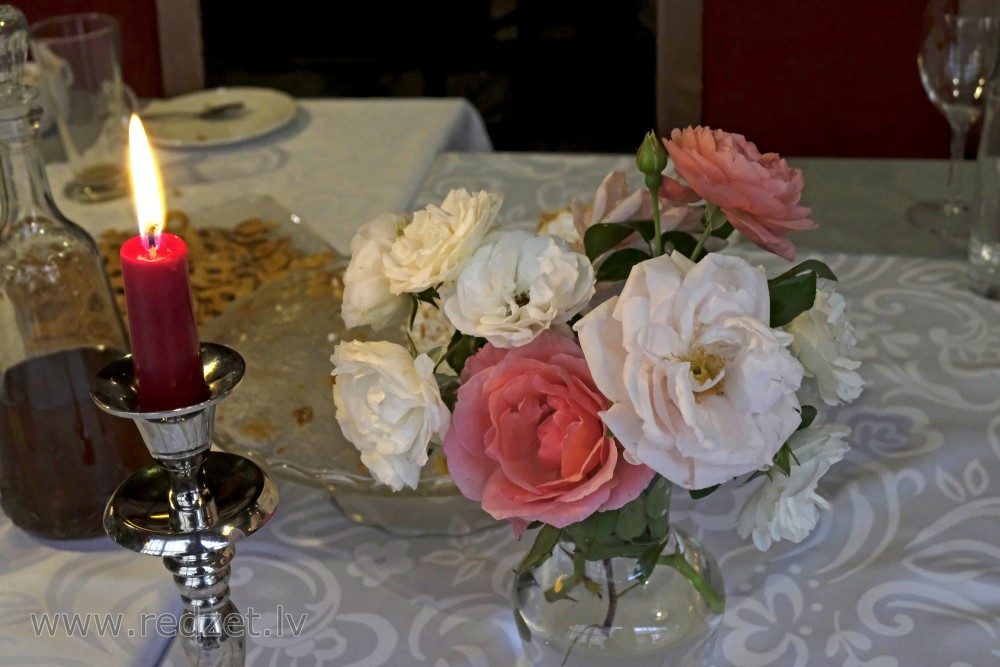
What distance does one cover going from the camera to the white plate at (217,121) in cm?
129

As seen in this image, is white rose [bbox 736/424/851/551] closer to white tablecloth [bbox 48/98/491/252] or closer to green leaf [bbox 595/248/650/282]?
green leaf [bbox 595/248/650/282]

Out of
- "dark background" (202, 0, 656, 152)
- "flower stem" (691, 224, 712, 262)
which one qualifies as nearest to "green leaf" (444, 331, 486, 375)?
"flower stem" (691, 224, 712, 262)

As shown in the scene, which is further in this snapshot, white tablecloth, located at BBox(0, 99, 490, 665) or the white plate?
the white plate

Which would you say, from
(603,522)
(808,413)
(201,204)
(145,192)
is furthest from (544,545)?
(201,204)

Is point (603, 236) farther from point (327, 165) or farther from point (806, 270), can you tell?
point (327, 165)

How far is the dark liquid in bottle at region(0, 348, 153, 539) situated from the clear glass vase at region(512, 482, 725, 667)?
0.28 meters

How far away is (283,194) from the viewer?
46.5 inches

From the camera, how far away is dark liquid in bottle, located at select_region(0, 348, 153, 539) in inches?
26.1

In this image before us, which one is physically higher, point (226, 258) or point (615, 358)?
point (615, 358)

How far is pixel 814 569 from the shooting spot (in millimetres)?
654

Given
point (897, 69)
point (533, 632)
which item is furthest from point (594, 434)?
point (897, 69)

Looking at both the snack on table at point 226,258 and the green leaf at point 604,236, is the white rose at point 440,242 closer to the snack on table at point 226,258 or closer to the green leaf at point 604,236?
the green leaf at point 604,236

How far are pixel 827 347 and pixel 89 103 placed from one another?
3.09 ft

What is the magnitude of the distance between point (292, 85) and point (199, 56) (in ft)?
6.38
